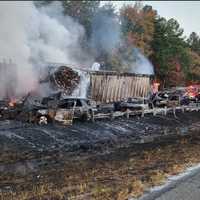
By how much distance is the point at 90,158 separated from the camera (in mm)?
16422

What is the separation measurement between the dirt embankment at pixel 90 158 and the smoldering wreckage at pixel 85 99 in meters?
1.23

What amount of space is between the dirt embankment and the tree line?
18606 mm

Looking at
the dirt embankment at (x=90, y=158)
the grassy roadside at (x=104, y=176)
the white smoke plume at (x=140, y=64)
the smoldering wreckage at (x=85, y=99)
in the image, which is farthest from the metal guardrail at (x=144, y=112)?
the white smoke plume at (x=140, y=64)

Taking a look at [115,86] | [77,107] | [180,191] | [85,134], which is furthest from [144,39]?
[180,191]

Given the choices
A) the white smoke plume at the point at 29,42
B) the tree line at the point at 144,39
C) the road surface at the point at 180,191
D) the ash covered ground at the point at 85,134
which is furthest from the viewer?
the tree line at the point at 144,39

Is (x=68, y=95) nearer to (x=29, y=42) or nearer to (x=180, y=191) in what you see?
(x=29, y=42)

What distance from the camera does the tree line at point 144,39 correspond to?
45138 mm

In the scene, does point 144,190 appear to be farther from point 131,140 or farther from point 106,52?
point 106,52

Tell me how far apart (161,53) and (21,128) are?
4278cm

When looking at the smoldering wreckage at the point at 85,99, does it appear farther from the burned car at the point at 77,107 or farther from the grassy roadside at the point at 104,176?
the grassy roadside at the point at 104,176

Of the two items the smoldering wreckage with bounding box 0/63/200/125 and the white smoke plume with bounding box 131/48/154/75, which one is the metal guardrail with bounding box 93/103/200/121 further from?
the white smoke plume with bounding box 131/48/154/75

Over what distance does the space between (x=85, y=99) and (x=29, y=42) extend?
438cm

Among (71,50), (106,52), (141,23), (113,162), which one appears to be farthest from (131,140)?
(141,23)

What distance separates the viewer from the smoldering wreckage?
23828 mm
